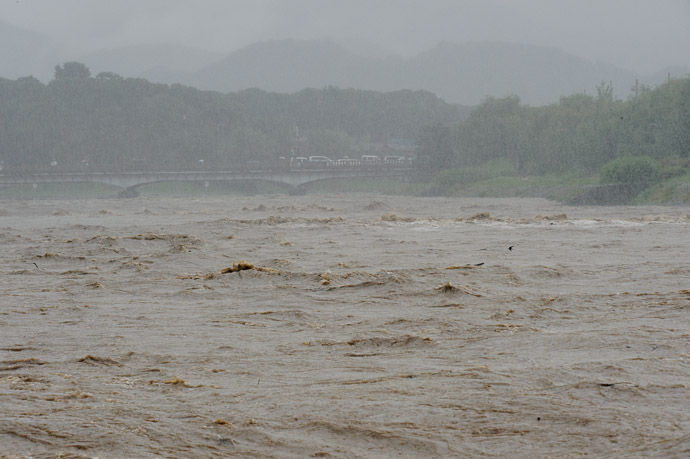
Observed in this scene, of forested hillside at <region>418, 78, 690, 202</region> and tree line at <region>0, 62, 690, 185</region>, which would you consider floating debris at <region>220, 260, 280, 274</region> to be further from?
tree line at <region>0, 62, 690, 185</region>

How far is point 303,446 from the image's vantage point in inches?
212

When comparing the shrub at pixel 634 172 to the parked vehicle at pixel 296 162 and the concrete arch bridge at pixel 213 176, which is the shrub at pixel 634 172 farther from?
the parked vehicle at pixel 296 162

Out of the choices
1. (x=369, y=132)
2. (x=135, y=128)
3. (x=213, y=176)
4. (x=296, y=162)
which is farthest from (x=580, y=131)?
(x=369, y=132)

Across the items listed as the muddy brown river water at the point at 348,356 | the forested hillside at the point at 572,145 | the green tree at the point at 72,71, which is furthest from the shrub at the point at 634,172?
the green tree at the point at 72,71

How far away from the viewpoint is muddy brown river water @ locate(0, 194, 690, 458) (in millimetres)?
5480

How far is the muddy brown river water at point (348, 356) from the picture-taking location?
18.0 feet

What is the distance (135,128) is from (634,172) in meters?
74.2

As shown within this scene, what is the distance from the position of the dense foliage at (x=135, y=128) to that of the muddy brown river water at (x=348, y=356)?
81.4 m

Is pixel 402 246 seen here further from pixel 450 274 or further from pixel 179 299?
pixel 179 299

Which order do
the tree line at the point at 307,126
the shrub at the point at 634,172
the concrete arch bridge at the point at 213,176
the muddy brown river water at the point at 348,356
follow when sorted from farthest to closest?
the concrete arch bridge at the point at 213,176
the tree line at the point at 307,126
the shrub at the point at 634,172
the muddy brown river water at the point at 348,356

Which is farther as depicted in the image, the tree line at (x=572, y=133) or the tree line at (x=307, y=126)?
the tree line at (x=307, y=126)

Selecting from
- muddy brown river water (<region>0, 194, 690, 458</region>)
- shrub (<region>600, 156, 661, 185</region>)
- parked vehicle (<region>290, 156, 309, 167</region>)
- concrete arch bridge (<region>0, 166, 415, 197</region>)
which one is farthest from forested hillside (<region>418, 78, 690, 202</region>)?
muddy brown river water (<region>0, 194, 690, 458</region>)

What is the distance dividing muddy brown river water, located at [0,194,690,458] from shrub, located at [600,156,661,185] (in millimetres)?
29382

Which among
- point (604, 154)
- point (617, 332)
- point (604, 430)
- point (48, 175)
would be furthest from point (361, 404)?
point (48, 175)
